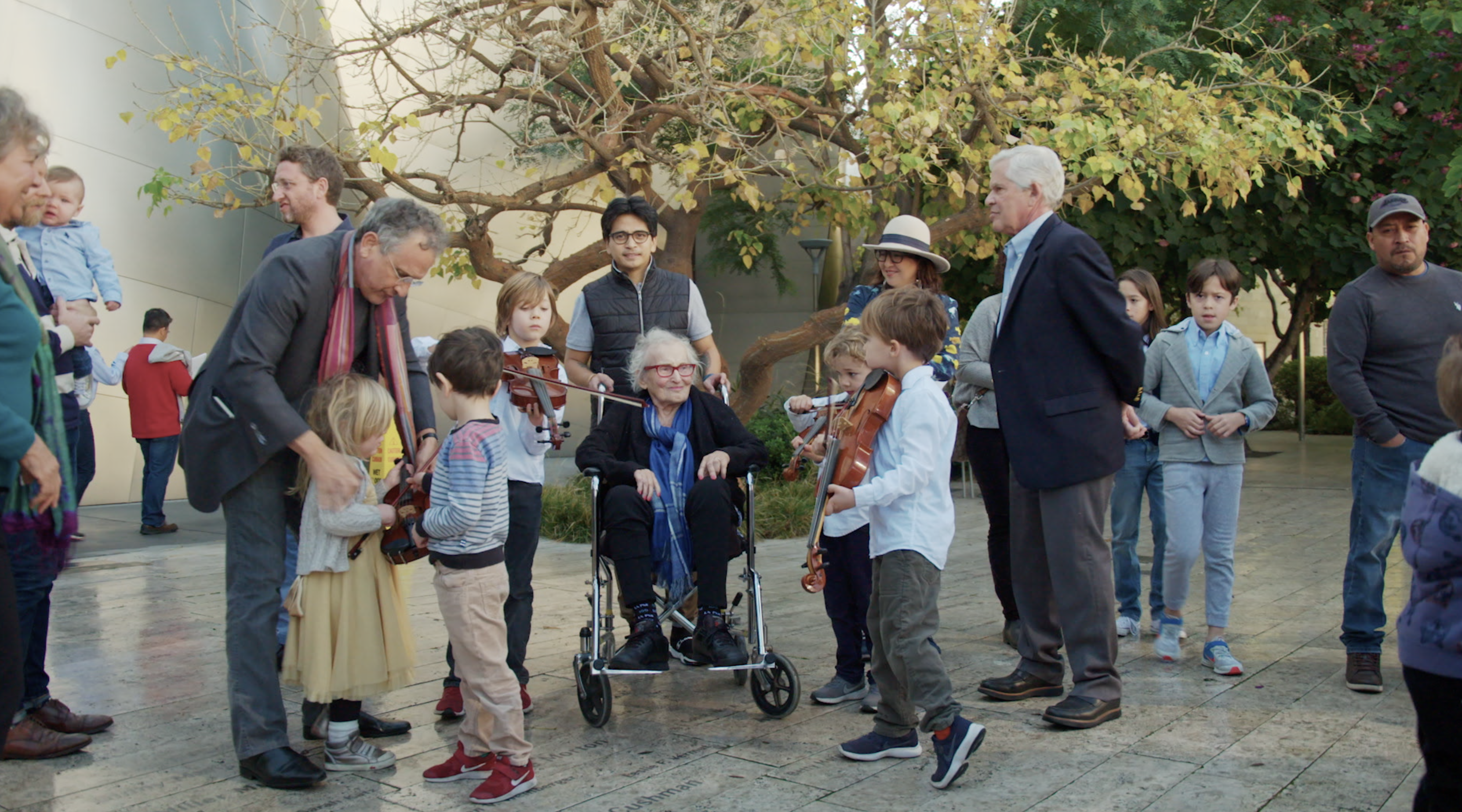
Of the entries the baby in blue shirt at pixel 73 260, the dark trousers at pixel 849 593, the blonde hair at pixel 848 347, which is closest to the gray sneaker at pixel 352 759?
the dark trousers at pixel 849 593

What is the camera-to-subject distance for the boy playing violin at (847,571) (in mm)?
4277

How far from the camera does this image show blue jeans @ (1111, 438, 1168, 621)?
5.45 metres

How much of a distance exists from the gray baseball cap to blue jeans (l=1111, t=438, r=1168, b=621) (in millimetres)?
1494

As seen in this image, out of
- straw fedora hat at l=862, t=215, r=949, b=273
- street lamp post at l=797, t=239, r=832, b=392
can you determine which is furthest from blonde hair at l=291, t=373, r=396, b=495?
street lamp post at l=797, t=239, r=832, b=392

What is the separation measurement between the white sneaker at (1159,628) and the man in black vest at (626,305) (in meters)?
2.18

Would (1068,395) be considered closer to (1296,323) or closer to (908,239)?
(908,239)

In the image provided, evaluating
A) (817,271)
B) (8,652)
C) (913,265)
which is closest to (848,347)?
→ (913,265)

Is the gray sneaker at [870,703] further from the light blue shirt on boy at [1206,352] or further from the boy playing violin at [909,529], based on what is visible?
the light blue shirt on boy at [1206,352]

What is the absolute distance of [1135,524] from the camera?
18.1 feet

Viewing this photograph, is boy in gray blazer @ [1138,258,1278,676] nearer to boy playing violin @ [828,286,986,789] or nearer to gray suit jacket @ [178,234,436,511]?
boy playing violin @ [828,286,986,789]

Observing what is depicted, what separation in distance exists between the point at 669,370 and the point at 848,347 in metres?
0.70

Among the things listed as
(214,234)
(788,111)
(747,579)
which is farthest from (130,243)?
(747,579)

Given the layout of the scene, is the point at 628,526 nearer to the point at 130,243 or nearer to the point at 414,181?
the point at 130,243

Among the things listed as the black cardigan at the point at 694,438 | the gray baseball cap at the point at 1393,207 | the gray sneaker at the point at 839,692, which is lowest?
the gray sneaker at the point at 839,692
